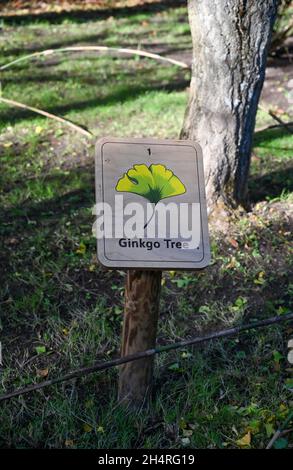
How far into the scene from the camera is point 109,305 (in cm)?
381

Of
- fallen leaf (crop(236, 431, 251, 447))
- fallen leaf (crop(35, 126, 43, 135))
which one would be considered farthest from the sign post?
fallen leaf (crop(35, 126, 43, 135))

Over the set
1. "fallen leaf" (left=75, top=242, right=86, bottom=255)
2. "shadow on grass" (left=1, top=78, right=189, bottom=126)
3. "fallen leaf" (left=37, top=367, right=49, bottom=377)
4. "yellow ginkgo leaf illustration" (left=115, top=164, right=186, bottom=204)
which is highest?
"shadow on grass" (left=1, top=78, right=189, bottom=126)

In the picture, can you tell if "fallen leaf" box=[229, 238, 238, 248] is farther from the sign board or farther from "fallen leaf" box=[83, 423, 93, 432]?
"fallen leaf" box=[83, 423, 93, 432]

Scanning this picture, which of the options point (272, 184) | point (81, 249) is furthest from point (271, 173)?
point (81, 249)

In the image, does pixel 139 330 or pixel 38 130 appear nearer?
pixel 139 330

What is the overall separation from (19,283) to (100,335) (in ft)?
2.24

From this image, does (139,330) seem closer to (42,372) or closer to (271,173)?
(42,372)

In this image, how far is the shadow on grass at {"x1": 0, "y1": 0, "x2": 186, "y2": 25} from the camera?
31.0 feet

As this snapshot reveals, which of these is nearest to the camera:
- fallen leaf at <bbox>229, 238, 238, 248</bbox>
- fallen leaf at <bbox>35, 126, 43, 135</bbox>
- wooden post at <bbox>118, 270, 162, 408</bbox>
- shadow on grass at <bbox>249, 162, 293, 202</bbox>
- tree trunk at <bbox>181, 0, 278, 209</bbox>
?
wooden post at <bbox>118, 270, 162, 408</bbox>

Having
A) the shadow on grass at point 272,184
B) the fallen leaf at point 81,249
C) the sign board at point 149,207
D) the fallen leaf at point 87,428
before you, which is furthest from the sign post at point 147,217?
the shadow on grass at point 272,184

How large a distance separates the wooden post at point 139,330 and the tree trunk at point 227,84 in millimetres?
1544

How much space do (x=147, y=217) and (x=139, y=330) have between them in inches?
21.3
